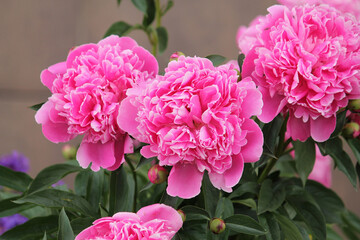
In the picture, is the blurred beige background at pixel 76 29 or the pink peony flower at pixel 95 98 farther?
the blurred beige background at pixel 76 29

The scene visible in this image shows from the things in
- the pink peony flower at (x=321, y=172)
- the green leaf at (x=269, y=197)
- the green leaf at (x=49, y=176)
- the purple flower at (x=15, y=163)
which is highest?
the green leaf at (x=49, y=176)

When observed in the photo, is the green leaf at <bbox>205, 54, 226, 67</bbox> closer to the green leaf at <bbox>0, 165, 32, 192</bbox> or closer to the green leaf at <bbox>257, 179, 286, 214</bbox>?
the green leaf at <bbox>257, 179, 286, 214</bbox>

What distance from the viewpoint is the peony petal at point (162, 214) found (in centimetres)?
37

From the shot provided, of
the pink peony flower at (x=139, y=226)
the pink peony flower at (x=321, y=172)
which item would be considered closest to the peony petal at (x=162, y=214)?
the pink peony flower at (x=139, y=226)

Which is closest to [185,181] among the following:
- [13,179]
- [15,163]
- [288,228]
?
[288,228]

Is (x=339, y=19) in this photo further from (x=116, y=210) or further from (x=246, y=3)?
(x=246, y=3)

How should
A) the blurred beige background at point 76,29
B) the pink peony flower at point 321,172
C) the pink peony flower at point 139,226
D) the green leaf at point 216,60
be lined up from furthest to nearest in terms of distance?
the blurred beige background at point 76,29, the pink peony flower at point 321,172, the green leaf at point 216,60, the pink peony flower at point 139,226

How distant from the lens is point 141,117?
0.37 meters

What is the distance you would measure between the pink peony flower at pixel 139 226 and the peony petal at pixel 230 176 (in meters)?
0.04

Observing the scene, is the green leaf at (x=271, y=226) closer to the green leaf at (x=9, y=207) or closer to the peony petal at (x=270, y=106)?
the peony petal at (x=270, y=106)

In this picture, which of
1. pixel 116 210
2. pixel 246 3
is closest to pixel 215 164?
pixel 116 210

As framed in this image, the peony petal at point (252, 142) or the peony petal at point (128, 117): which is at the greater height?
the peony petal at point (128, 117)

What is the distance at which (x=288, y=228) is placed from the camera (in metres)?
0.45

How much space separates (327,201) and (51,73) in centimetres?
32
